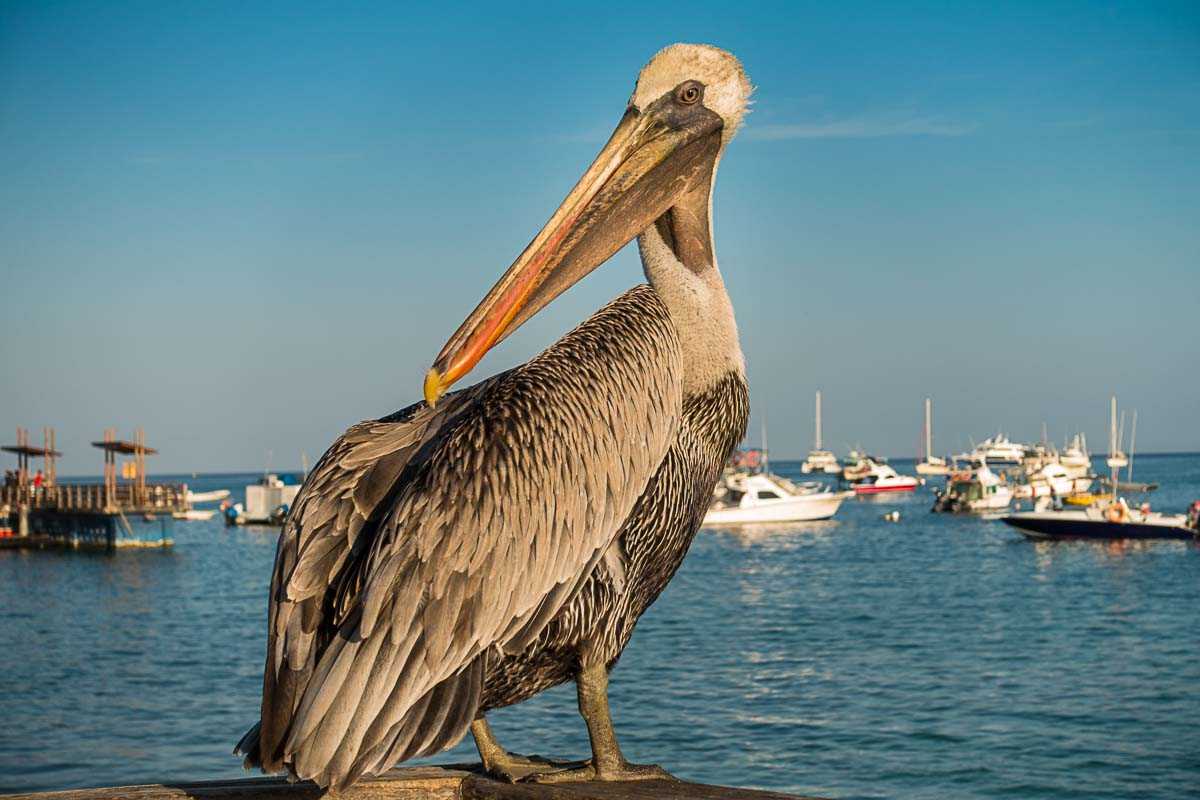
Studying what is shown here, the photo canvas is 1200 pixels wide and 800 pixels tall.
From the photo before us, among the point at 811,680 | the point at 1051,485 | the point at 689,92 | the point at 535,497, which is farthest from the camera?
the point at 1051,485

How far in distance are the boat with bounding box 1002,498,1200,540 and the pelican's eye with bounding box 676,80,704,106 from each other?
1549 inches

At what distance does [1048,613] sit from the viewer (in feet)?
96.5

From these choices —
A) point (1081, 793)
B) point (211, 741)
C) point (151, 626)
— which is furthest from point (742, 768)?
point (151, 626)

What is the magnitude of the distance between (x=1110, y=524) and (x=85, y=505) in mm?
37937

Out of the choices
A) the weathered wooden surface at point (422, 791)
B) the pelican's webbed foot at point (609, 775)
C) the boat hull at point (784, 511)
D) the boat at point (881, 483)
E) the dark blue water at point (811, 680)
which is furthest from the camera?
the boat at point (881, 483)

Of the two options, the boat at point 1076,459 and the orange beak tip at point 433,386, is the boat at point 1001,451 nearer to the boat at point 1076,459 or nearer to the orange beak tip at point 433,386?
the boat at point 1076,459

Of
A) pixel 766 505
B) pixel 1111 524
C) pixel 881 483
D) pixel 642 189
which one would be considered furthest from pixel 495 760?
pixel 881 483

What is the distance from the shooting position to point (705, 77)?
324 cm

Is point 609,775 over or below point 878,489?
below

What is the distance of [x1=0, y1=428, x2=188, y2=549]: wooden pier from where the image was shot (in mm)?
50750

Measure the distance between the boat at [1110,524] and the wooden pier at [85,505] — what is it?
1259 inches

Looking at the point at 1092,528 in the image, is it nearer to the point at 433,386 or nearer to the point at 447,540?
the point at 447,540

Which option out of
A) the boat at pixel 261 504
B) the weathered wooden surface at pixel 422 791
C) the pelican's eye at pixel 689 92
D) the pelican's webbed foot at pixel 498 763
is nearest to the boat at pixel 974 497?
the boat at pixel 261 504

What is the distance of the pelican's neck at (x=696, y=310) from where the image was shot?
329cm
